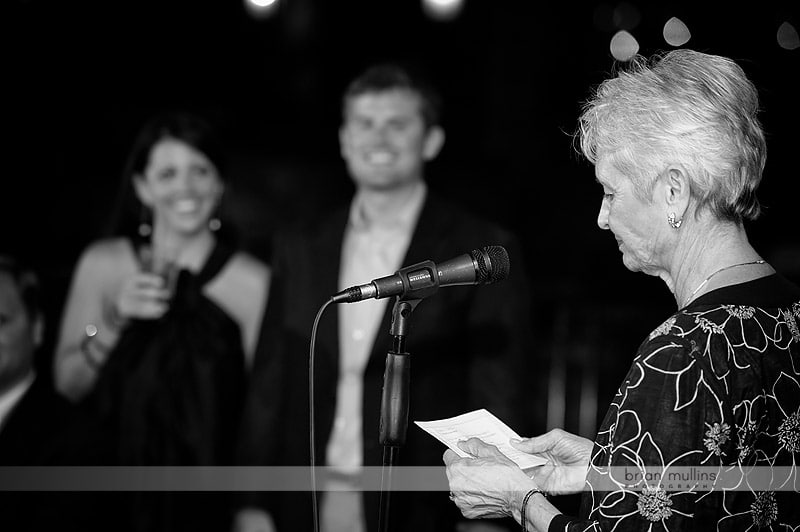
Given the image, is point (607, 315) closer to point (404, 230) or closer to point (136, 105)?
point (404, 230)

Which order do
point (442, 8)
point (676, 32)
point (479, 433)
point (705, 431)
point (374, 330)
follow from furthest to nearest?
1. point (676, 32)
2. point (442, 8)
3. point (374, 330)
4. point (479, 433)
5. point (705, 431)

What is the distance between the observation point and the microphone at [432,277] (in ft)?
5.71

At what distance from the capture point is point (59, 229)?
3.48 meters

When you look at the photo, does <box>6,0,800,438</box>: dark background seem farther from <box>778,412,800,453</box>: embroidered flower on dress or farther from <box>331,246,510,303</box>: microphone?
<box>778,412,800,453</box>: embroidered flower on dress

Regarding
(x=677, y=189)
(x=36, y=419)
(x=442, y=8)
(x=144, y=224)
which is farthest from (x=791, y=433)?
(x=36, y=419)

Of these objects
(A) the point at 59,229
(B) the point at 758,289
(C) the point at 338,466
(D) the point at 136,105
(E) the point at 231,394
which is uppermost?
(D) the point at 136,105

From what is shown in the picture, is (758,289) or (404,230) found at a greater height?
(404,230)

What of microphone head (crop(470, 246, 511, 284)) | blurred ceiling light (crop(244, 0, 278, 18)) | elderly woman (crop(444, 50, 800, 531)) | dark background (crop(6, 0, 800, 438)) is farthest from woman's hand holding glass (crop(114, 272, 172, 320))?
elderly woman (crop(444, 50, 800, 531))

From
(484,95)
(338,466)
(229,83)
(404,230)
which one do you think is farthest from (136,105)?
(338,466)

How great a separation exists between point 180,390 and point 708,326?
255 cm

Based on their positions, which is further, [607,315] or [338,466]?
[607,315]

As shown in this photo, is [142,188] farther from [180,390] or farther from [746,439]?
[746,439]

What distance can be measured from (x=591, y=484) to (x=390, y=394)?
1.69 feet

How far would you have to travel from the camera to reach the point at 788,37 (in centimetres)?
379
